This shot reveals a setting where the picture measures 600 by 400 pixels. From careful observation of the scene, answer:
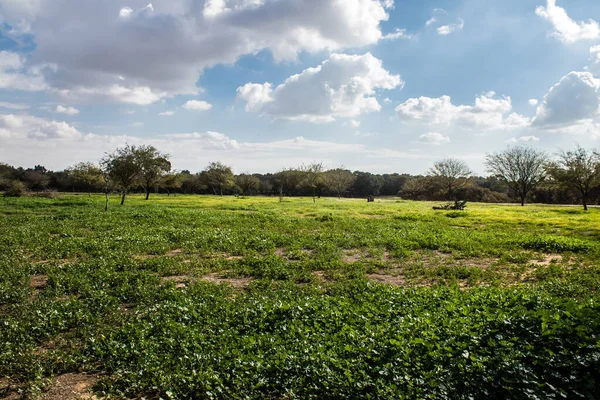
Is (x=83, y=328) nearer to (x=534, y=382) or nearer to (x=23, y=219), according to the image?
(x=534, y=382)

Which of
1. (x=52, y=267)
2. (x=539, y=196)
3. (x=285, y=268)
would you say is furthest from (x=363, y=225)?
(x=539, y=196)

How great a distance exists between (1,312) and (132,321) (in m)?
3.96

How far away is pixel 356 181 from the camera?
14988cm

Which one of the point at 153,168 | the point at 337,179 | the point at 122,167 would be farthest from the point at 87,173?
the point at 337,179

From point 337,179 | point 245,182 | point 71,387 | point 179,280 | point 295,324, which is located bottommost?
point 71,387

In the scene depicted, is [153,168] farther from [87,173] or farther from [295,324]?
[295,324]

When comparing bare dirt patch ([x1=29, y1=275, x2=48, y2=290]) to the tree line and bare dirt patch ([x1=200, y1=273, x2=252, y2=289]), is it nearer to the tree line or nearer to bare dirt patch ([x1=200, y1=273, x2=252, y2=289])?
bare dirt patch ([x1=200, y1=273, x2=252, y2=289])

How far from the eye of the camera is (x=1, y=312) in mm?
9891

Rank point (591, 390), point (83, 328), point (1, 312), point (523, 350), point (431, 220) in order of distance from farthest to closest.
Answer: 1. point (431, 220)
2. point (1, 312)
3. point (83, 328)
4. point (523, 350)
5. point (591, 390)

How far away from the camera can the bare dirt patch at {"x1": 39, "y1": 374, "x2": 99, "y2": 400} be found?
6.39 m

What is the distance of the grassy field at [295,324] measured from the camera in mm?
6191

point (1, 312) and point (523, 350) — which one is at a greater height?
point (523, 350)

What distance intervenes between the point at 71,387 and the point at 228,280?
7070 millimetres

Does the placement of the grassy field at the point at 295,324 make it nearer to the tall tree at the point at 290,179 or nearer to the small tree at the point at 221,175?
the tall tree at the point at 290,179
